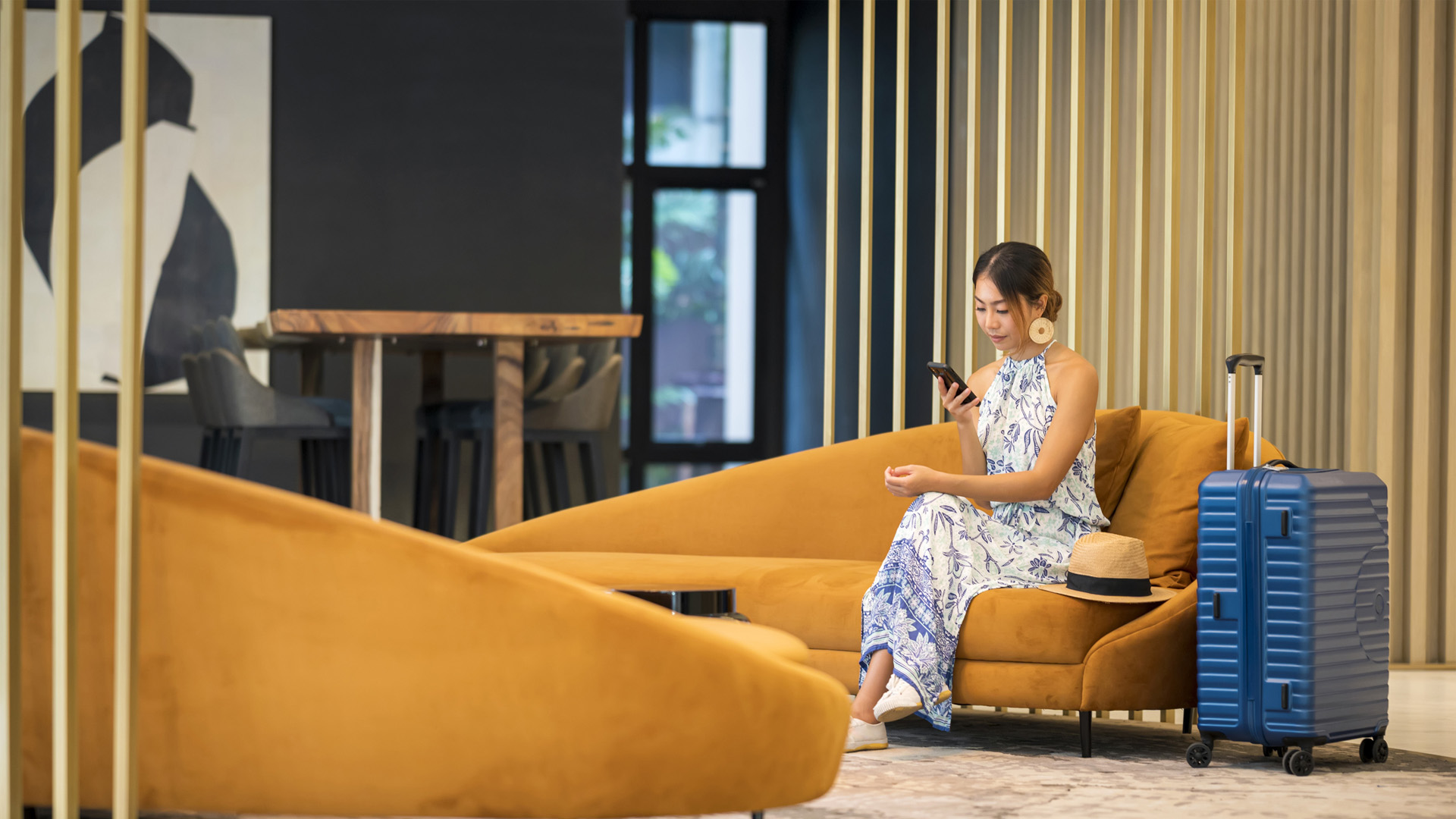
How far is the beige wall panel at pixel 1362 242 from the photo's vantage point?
14.5 ft

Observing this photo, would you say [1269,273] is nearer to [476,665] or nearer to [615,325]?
[615,325]

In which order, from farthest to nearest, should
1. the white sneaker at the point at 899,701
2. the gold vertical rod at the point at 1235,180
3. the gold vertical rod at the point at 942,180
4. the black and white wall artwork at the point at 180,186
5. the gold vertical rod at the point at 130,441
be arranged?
the black and white wall artwork at the point at 180,186, the gold vertical rod at the point at 942,180, the gold vertical rod at the point at 1235,180, the white sneaker at the point at 899,701, the gold vertical rod at the point at 130,441

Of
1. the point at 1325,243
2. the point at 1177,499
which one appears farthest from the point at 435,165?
the point at 1177,499

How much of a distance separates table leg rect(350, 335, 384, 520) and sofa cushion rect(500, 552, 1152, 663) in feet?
3.80

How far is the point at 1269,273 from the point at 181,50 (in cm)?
518

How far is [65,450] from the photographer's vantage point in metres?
1.29

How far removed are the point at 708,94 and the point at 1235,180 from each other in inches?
244

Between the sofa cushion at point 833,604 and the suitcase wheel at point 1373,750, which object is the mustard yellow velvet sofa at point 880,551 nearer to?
the sofa cushion at point 833,604

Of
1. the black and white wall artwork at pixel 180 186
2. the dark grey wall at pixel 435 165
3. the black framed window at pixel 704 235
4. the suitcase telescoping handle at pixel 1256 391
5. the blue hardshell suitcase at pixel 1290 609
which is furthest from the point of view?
the black framed window at pixel 704 235

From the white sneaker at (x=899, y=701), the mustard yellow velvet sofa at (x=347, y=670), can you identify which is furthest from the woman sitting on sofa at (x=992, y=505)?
the mustard yellow velvet sofa at (x=347, y=670)

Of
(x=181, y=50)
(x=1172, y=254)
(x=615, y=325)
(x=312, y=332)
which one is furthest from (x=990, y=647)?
(x=181, y=50)

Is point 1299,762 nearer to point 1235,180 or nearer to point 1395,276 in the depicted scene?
point 1235,180

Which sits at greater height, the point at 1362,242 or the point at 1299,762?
the point at 1362,242

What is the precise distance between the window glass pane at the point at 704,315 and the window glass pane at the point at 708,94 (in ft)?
0.96
